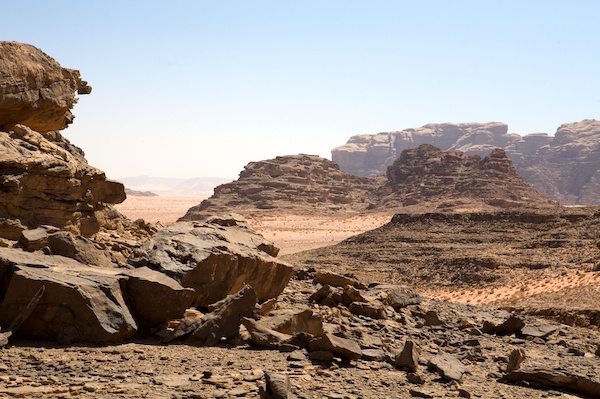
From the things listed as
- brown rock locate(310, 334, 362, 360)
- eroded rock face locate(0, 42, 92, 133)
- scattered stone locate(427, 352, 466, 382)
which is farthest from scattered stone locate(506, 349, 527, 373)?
eroded rock face locate(0, 42, 92, 133)

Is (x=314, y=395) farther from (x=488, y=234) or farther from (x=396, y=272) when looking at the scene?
(x=488, y=234)

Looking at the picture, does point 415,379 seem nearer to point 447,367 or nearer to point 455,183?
point 447,367

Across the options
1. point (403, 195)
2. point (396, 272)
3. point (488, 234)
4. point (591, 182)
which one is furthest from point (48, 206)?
point (591, 182)

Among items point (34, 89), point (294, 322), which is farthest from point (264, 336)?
point (34, 89)

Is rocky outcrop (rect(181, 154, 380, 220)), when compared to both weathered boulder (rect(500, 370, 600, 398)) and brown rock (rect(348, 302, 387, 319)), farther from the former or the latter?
weathered boulder (rect(500, 370, 600, 398))

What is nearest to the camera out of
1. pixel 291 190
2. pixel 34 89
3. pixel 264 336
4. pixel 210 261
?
pixel 264 336

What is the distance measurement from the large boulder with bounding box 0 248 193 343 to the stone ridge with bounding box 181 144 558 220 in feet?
230

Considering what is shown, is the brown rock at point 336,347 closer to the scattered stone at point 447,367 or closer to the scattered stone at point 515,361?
the scattered stone at point 447,367

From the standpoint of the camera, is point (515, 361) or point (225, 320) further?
point (515, 361)

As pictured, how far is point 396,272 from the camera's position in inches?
1352

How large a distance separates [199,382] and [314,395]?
1.26 meters

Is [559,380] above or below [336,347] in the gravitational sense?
below

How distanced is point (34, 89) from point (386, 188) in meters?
90.6

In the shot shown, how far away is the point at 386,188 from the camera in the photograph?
101m
